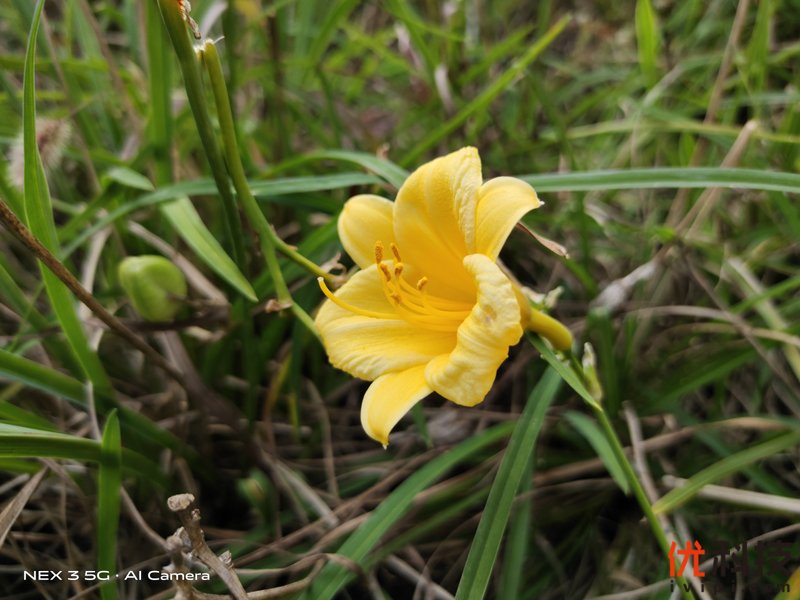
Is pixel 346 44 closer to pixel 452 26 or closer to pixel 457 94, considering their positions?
pixel 452 26

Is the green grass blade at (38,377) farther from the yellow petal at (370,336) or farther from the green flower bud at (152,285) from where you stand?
the yellow petal at (370,336)

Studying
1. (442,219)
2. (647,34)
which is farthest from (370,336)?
(647,34)

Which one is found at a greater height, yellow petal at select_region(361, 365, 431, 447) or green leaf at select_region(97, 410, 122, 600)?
yellow petal at select_region(361, 365, 431, 447)

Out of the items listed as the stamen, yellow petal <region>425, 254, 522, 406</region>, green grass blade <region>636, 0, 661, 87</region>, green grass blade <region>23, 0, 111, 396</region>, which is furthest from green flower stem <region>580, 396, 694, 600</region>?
green grass blade <region>636, 0, 661, 87</region>

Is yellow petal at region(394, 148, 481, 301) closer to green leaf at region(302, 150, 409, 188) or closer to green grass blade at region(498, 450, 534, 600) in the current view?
green leaf at region(302, 150, 409, 188)

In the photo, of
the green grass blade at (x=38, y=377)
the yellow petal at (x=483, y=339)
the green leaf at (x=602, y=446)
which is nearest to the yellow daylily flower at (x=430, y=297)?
the yellow petal at (x=483, y=339)

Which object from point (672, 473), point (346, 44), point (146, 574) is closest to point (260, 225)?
point (146, 574)
